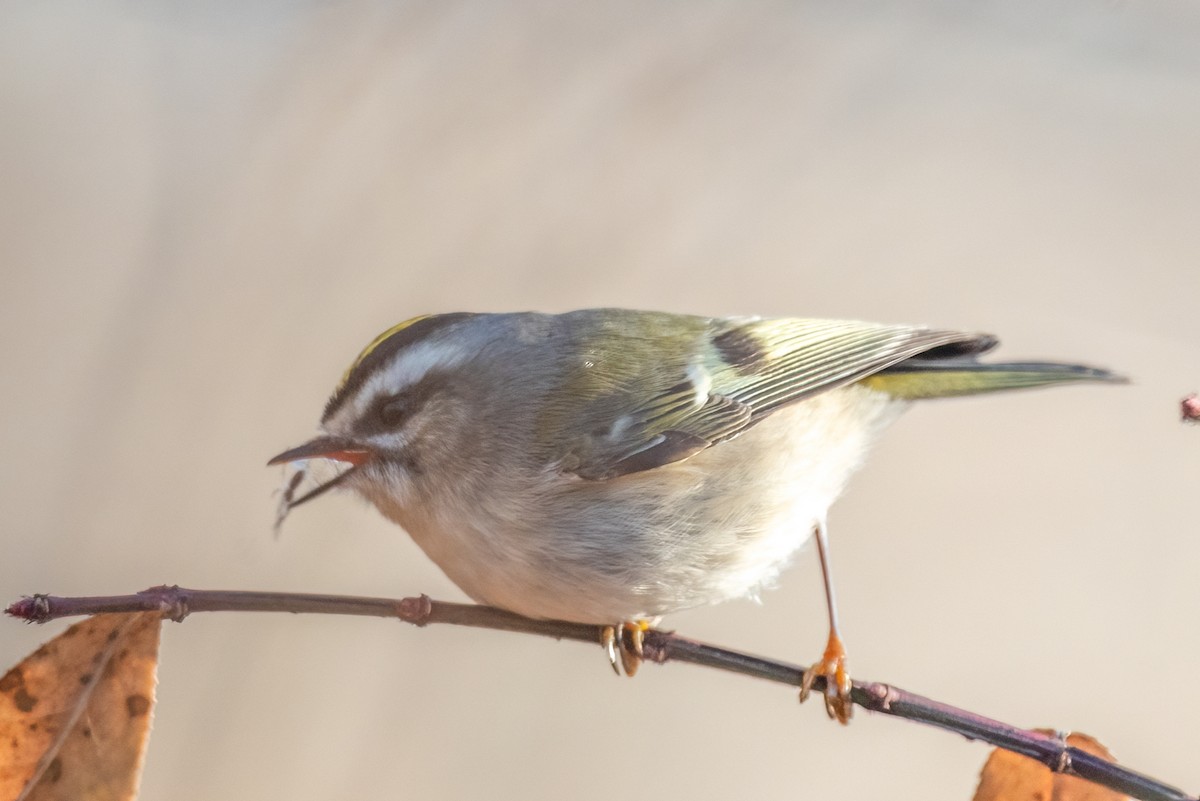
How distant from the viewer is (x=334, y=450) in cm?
85

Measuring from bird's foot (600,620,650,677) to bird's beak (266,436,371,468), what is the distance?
25 centimetres

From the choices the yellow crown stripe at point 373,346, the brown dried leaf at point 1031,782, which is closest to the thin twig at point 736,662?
the brown dried leaf at point 1031,782

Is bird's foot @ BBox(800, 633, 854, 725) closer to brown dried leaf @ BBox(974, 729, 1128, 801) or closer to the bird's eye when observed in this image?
brown dried leaf @ BBox(974, 729, 1128, 801)

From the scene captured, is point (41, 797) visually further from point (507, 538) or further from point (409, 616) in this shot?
point (507, 538)

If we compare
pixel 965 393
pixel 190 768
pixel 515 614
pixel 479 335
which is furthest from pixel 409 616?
pixel 190 768

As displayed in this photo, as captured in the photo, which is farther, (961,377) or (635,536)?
(961,377)

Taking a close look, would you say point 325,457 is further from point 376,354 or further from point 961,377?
point 961,377

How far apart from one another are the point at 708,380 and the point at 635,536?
217 mm

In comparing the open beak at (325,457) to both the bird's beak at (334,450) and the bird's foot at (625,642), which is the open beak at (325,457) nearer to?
the bird's beak at (334,450)

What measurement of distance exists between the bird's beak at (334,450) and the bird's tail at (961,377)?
0.52 m

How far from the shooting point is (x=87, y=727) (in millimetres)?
595

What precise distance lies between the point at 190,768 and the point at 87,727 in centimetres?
100

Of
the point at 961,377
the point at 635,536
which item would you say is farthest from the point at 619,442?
the point at 961,377

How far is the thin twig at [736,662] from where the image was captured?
55cm
